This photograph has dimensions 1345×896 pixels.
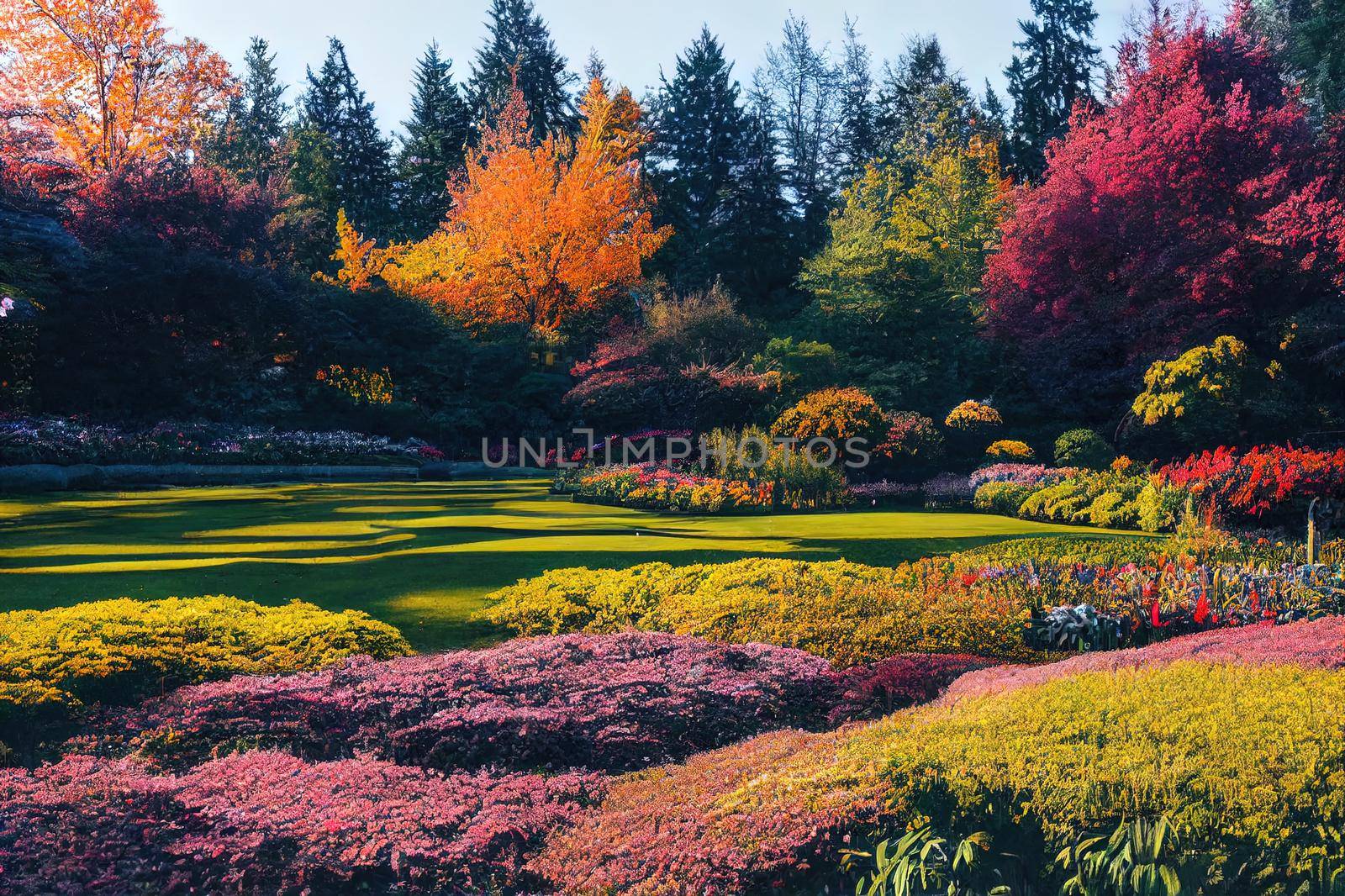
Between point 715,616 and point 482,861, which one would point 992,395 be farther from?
point 482,861

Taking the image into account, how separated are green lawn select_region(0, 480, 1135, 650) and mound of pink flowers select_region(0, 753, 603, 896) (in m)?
3.29

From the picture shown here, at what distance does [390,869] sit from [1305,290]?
69.0ft

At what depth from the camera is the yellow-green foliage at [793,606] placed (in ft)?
22.7

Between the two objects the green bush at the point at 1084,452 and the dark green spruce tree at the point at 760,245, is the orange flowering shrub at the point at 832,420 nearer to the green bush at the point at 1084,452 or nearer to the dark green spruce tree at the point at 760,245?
the green bush at the point at 1084,452

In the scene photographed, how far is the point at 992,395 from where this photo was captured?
2264 centimetres

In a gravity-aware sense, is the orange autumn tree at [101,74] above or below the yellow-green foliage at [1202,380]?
above

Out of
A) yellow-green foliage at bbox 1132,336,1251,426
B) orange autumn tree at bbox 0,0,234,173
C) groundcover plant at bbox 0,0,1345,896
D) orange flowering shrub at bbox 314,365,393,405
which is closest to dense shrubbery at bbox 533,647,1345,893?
groundcover plant at bbox 0,0,1345,896

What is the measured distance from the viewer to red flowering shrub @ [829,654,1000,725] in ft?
18.1

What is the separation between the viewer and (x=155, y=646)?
19.6ft

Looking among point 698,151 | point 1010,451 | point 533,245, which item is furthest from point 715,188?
point 1010,451

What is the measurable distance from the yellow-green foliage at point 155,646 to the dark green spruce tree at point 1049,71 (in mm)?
38586

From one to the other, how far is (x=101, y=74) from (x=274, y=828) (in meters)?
32.8

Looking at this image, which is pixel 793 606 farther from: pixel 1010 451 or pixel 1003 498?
pixel 1010 451

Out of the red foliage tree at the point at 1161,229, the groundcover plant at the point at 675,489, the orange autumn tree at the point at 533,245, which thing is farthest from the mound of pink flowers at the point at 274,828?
the orange autumn tree at the point at 533,245
